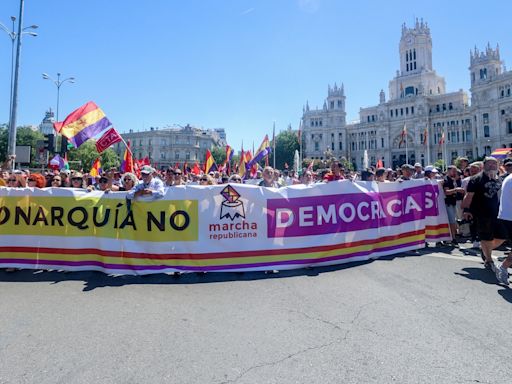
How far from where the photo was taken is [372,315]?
12.9 ft

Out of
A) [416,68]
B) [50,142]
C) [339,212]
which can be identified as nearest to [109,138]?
[339,212]

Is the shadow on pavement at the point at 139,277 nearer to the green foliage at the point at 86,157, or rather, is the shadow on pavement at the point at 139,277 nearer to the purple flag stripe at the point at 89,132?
the purple flag stripe at the point at 89,132

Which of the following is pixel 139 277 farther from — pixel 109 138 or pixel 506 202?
pixel 506 202

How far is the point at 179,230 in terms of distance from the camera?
5.84 metres

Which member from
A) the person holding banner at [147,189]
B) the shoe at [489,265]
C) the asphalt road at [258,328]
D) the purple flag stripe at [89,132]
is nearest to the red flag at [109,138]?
the purple flag stripe at [89,132]

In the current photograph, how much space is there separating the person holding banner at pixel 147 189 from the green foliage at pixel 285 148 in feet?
303

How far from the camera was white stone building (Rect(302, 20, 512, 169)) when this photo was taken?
7062 cm

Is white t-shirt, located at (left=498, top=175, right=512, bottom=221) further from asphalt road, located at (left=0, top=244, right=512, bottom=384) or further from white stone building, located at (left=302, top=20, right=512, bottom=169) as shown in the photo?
white stone building, located at (left=302, top=20, right=512, bottom=169)

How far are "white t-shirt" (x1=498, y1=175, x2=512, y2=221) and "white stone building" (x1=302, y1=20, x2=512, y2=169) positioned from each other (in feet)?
223

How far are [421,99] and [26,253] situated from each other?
319ft

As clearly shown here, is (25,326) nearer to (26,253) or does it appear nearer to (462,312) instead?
(26,253)

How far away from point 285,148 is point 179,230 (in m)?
94.6

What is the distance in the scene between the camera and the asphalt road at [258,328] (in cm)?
280

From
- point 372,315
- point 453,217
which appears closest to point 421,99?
point 453,217
